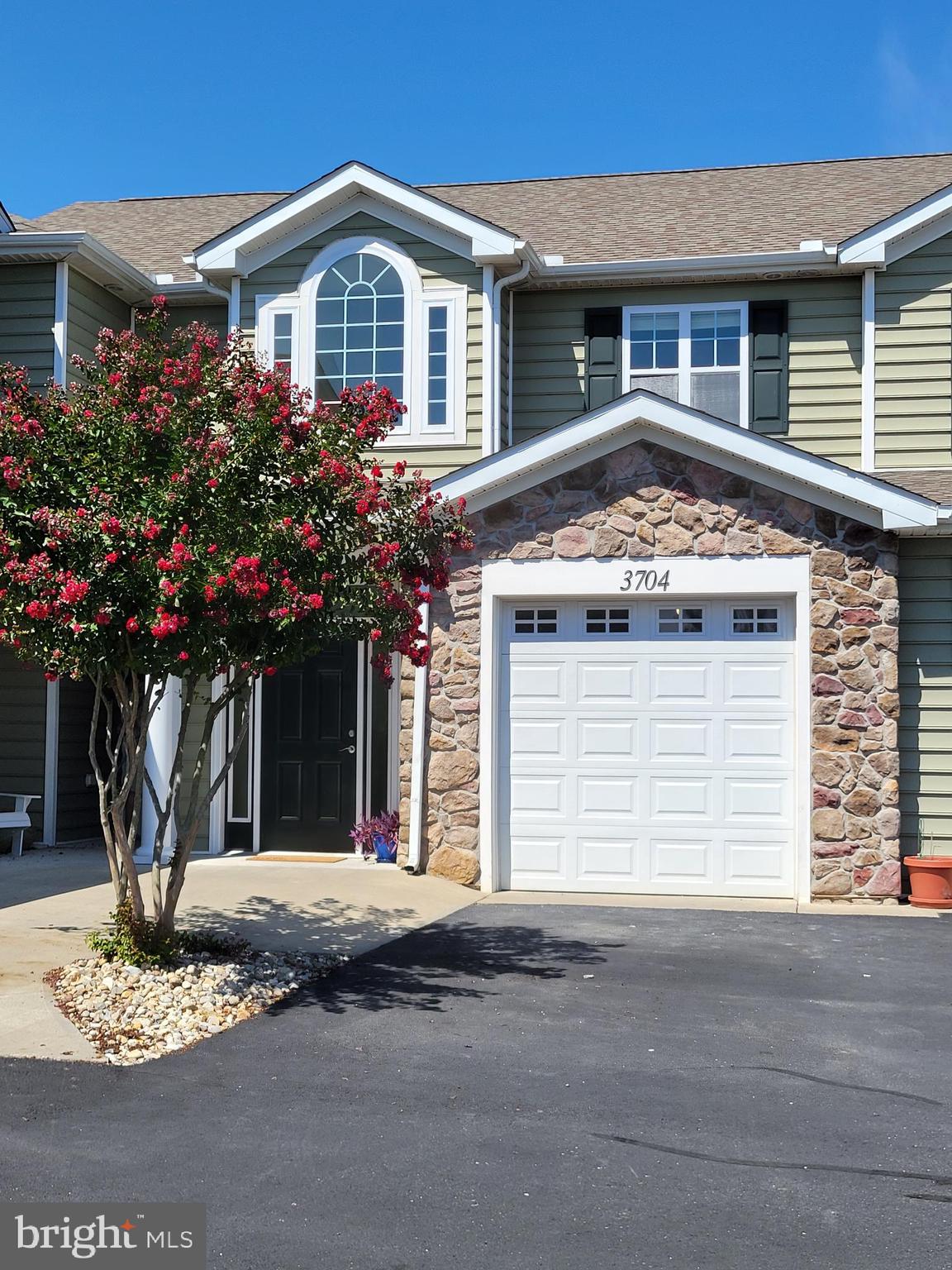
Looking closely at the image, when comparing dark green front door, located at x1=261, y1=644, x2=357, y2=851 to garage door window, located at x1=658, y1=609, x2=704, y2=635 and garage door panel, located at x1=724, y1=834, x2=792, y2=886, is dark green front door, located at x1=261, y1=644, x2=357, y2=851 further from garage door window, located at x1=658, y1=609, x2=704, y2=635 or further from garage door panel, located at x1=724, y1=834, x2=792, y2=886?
garage door panel, located at x1=724, y1=834, x2=792, y2=886

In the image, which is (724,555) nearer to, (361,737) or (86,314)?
(361,737)

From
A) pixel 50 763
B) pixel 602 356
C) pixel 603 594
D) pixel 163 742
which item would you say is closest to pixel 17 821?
pixel 50 763

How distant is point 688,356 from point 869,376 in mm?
1872

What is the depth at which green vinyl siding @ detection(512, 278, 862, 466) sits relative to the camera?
523 inches

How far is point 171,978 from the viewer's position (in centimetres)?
766

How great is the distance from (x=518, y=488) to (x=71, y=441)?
4.88 metres

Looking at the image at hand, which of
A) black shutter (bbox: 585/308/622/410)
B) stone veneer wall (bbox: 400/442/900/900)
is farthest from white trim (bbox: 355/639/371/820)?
black shutter (bbox: 585/308/622/410)

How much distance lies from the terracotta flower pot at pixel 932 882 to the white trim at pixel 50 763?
872 centimetres

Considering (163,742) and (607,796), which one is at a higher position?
(163,742)

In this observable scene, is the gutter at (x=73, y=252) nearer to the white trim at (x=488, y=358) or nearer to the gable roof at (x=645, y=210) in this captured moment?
the gable roof at (x=645, y=210)

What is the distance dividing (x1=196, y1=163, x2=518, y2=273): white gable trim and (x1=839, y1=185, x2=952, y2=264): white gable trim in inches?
136

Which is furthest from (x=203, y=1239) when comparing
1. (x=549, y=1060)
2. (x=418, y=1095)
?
(x=549, y=1060)

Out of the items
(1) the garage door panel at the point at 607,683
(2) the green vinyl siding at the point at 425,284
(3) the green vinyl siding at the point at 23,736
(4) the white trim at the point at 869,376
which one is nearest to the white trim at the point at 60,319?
(2) the green vinyl siding at the point at 425,284

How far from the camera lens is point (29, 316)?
13.7 m
